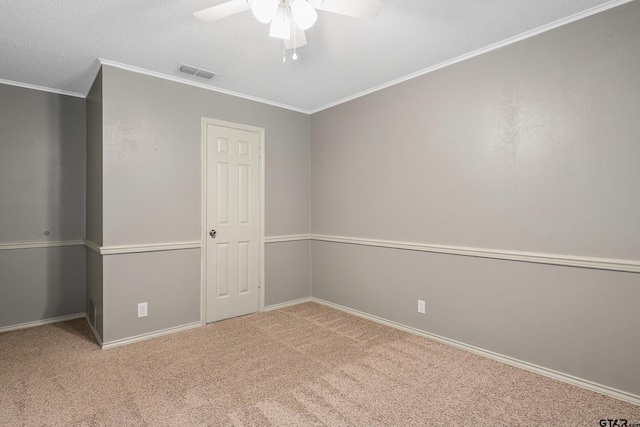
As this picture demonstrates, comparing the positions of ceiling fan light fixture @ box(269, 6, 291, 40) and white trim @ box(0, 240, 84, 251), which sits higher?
ceiling fan light fixture @ box(269, 6, 291, 40)

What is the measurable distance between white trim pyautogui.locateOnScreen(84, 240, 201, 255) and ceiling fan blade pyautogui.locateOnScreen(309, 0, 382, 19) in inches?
101

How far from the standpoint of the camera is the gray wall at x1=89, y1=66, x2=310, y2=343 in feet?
9.95

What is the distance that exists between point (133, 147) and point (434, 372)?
326 centimetres

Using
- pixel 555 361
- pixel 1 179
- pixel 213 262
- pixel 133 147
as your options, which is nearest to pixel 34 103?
pixel 1 179

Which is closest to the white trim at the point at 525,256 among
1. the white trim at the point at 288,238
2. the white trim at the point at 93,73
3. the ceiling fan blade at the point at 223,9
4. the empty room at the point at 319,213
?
the empty room at the point at 319,213

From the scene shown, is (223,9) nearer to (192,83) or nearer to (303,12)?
(303,12)

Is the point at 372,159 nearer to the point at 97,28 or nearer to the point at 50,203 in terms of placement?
the point at 97,28

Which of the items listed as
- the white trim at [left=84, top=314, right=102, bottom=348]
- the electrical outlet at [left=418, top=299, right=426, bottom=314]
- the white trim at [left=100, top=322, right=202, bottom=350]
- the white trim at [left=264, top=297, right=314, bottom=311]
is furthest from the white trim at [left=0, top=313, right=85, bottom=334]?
A: the electrical outlet at [left=418, top=299, right=426, bottom=314]

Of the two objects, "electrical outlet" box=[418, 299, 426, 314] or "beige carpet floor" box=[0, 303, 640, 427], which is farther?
"electrical outlet" box=[418, 299, 426, 314]

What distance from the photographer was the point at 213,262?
369 centimetres

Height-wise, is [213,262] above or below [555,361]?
above

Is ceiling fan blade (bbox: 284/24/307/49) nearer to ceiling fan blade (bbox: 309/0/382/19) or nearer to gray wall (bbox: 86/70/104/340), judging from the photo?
ceiling fan blade (bbox: 309/0/382/19)

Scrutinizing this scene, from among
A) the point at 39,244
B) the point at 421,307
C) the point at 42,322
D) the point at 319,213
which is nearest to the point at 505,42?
the point at 421,307

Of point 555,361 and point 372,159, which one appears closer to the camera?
point 555,361
